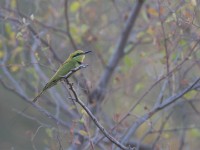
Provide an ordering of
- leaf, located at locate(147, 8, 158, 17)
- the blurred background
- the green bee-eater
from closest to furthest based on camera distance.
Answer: the green bee-eater < the blurred background < leaf, located at locate(147, 8, 158, 17)

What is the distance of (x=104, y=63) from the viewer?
239 inches

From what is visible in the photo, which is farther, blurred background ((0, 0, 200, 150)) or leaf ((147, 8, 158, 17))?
leaf ((147, 8, 158, 17))

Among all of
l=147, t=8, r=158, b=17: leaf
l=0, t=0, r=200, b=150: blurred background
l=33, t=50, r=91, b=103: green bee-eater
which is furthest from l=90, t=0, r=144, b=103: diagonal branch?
l=33, t=50, r=91, b=103: green bee-eater

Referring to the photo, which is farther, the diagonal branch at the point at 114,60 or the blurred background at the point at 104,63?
the diagonal branch at the point at 114,60

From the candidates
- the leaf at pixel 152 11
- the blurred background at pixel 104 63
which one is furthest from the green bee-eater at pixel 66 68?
the leaf at pixel 152 11

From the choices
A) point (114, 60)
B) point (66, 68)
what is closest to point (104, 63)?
point (114, 60)

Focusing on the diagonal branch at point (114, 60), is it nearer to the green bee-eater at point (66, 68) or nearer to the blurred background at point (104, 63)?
the blurred background at point (104, 63)

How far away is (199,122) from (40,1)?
97.6 inches

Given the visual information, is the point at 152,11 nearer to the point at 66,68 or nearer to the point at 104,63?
the point at 104,63

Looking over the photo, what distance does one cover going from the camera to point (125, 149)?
331cm

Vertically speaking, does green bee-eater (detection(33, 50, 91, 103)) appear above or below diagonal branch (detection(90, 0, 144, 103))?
below

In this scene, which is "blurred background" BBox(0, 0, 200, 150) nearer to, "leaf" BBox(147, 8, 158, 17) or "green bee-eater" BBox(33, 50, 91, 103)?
"leaf" BBox(147, 8, 158, 17)

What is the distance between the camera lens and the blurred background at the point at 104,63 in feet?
16.0

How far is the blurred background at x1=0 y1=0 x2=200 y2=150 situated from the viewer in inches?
192
